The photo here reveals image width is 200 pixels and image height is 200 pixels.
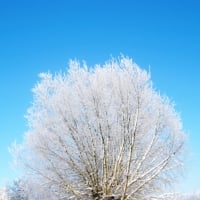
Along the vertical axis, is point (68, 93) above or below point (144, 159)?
above

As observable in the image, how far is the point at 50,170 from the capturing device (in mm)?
15281

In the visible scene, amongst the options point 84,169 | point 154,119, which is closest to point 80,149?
point 84,169

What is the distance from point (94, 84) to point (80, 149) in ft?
A: 8.79

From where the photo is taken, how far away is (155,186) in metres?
15.8

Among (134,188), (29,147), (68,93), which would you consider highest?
(68,93)

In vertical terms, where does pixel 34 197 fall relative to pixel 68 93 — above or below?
below

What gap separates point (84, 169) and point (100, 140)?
53.3 inches

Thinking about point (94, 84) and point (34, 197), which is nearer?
point (94, 84)

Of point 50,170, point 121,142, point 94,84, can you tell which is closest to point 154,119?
point 121,142

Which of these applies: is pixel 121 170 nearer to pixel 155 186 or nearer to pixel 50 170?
pixel 155 186

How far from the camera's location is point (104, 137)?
15.0 meters

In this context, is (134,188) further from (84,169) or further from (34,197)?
(34,197)

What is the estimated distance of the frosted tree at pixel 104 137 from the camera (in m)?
14.8

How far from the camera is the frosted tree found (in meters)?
14.8
